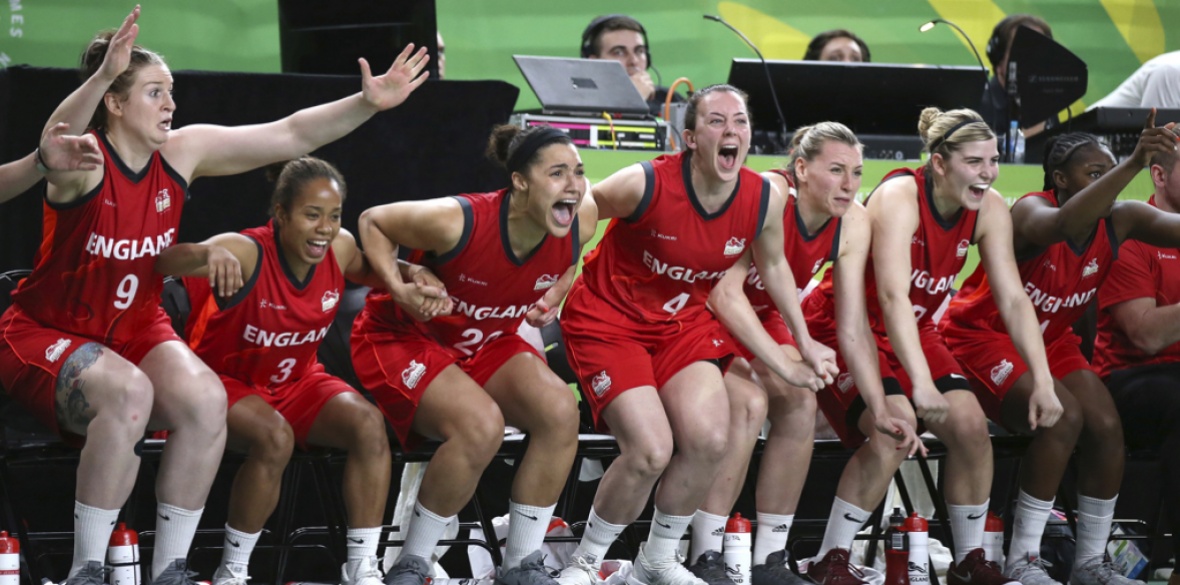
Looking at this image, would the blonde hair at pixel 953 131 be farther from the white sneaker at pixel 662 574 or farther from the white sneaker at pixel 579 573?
the white sneaker at pixel 579 573

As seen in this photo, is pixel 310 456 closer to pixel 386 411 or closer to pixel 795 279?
pixel 386 411

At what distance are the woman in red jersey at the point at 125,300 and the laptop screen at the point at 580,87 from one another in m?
1.56

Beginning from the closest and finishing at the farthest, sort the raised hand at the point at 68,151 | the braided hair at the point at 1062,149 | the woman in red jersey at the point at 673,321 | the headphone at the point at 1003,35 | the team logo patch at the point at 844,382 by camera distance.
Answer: the raised hand at the point at 68,151 < the woman in red jersey at the point at 673,321 < the team logo patch at the point at 844,382 < the braided hair at the point at 1062,149 < the headphone at the point at 1003,35

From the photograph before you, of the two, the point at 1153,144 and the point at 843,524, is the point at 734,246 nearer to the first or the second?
the point at 843,524

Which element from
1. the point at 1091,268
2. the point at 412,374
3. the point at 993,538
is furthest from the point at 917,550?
the point at 412,374

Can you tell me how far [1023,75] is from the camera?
6168 millimetres

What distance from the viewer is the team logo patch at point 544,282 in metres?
4.18

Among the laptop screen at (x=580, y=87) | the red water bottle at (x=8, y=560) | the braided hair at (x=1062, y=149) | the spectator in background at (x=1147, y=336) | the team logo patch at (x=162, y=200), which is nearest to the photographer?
the red water bottle at (x=8, y=560)

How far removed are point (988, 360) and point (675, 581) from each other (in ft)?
4.63

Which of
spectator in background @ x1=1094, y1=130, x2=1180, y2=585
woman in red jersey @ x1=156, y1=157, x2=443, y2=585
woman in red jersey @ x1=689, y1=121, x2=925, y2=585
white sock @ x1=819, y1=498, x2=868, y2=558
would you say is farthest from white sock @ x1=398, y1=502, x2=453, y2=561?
spectator in background @ x1=1094, y1=130, x2=1180, y2=585

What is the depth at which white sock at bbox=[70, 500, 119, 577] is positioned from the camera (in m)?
3.55

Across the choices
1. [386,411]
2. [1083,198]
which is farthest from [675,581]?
[1083,198]

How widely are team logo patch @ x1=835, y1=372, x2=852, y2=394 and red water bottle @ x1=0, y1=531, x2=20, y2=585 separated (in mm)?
2560

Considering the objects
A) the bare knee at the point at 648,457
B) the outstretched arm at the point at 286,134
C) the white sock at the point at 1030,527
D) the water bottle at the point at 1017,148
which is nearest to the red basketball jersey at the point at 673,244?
the bare knee at the point at 648,457
